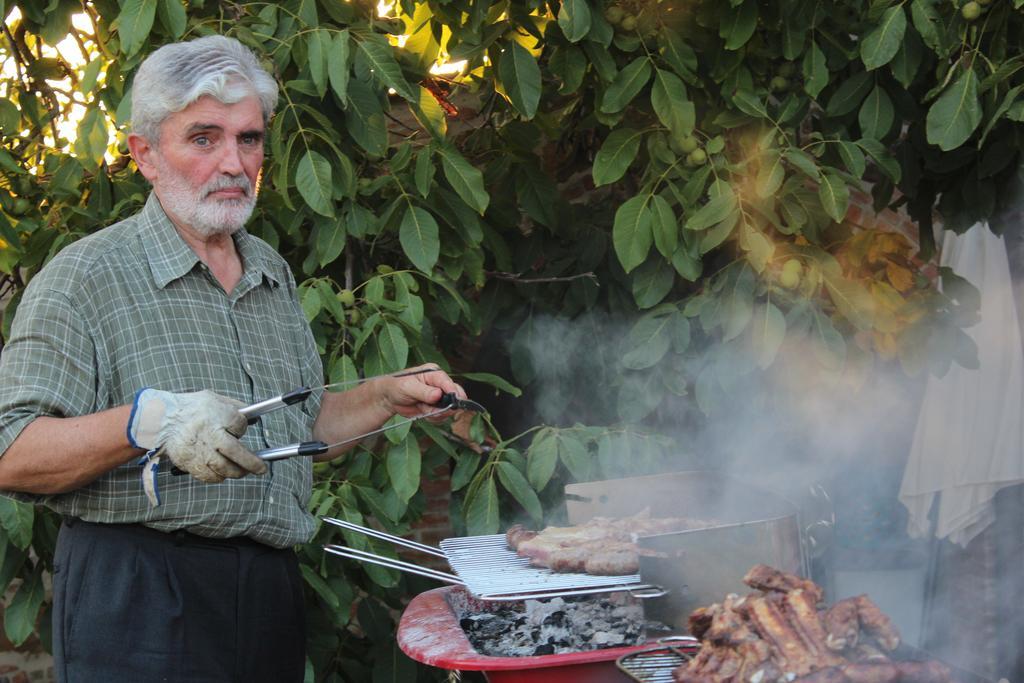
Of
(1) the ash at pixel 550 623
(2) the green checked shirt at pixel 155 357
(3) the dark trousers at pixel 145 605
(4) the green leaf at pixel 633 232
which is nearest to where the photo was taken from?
(2) the green checked shirt at pixel 155 357

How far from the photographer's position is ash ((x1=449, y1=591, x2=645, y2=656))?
8.97 ft

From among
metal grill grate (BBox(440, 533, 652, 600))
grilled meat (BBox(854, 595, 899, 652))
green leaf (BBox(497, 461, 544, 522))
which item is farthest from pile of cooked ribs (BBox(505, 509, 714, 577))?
grilled meat (BBox(854, 595, 899, 652))

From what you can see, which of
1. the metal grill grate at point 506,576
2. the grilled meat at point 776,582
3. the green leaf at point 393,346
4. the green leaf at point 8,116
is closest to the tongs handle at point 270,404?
the metal grill grate at point 506,576

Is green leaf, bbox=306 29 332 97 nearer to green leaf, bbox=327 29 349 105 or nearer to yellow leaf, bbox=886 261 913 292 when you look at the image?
green leaf, bbox=327 29 349 105

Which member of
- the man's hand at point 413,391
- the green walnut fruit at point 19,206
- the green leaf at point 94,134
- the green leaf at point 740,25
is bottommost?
the man's hand at point 413,391

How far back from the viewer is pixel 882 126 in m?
3.88

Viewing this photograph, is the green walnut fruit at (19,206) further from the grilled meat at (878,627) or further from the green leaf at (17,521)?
the grilled meat at (878,627)

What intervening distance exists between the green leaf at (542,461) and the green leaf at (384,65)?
119cm

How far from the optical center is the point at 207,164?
2568mm

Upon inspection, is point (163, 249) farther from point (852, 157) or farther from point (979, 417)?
point (979, 417)

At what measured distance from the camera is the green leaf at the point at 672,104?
12.4ft

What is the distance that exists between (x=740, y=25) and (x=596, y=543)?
1.87 metres

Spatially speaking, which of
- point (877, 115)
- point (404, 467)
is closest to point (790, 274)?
point (877, 115)

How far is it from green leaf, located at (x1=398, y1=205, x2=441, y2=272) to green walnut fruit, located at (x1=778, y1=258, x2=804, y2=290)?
1.14 m
